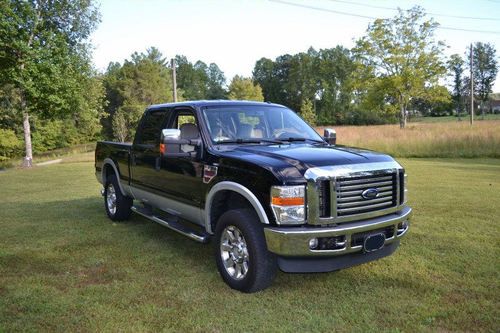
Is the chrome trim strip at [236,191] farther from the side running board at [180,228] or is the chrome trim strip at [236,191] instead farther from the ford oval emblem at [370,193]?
the ford oval emblem at [370,193]

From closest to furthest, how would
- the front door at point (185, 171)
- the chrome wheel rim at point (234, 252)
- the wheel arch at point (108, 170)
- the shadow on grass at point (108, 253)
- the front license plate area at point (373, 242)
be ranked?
the front license plate area at point (373, 242), the chrome wheel rim at point (234, 252), the shadow on grass at point (108, 253), the front door at point (185, 171), the wheel arch at point (108, 170)

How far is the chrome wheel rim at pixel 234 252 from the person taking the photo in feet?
13.6

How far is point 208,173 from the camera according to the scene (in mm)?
4566

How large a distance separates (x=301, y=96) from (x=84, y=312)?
8374cm

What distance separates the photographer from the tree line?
19.1 meters

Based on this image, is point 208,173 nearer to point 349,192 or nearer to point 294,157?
point 294,157

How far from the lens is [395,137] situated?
67.6ft

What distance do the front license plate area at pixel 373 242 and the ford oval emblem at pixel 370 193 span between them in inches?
14.1

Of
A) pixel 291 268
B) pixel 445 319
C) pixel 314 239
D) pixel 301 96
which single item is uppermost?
pixel 301 96

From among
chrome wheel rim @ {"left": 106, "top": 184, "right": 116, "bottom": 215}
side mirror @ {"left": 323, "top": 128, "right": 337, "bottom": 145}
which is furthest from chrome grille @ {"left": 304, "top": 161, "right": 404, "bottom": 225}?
chrome wheel rim @ {"left": 106, "top": 184, "right": 116, "bottom": 215}

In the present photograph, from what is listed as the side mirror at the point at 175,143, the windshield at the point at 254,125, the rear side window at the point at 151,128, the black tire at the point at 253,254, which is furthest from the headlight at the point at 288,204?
the rear side window at the point at 151,128

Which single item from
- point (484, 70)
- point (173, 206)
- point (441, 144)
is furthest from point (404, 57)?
point (484, 70)

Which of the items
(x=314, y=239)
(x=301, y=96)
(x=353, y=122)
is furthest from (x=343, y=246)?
(x=301, y=96)

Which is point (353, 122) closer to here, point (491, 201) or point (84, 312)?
point (491, 201)
